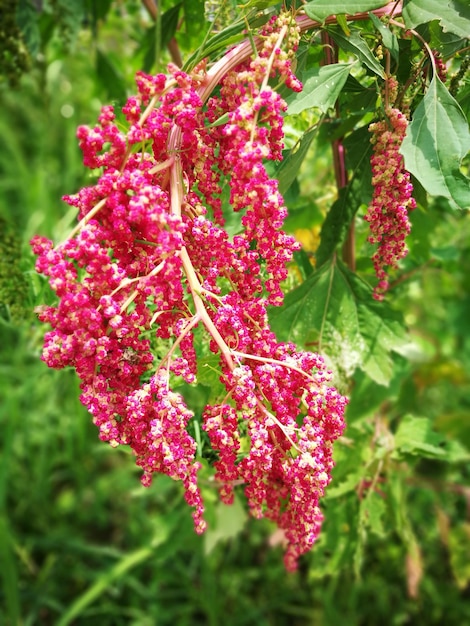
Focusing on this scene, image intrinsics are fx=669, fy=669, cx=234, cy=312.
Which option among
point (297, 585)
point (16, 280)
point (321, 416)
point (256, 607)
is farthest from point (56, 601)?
point (321, 416)

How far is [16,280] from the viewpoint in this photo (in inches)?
53.9

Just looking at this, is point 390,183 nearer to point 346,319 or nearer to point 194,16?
point 346,319

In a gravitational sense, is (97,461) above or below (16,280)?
below

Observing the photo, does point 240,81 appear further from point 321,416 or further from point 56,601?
point 56,601

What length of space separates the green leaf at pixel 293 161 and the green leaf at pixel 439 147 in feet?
0.51

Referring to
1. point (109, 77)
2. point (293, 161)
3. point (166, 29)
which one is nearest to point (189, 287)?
point (293, 161)

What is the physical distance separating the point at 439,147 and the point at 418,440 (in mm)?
824

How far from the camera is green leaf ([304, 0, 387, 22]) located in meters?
0.85

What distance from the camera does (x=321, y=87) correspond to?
908 millimetres

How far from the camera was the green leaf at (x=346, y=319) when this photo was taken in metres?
1.26

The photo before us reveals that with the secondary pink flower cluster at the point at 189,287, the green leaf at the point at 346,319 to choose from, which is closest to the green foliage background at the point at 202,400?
the green leaf at the point at 346,319

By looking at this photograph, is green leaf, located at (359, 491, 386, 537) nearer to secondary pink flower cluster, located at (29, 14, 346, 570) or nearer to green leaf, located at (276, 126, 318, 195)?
secondary pink flower cluster, located at (29, 14, 346, 570)

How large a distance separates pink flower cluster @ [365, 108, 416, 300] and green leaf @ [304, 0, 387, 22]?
0.44ft

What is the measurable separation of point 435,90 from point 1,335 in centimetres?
270
